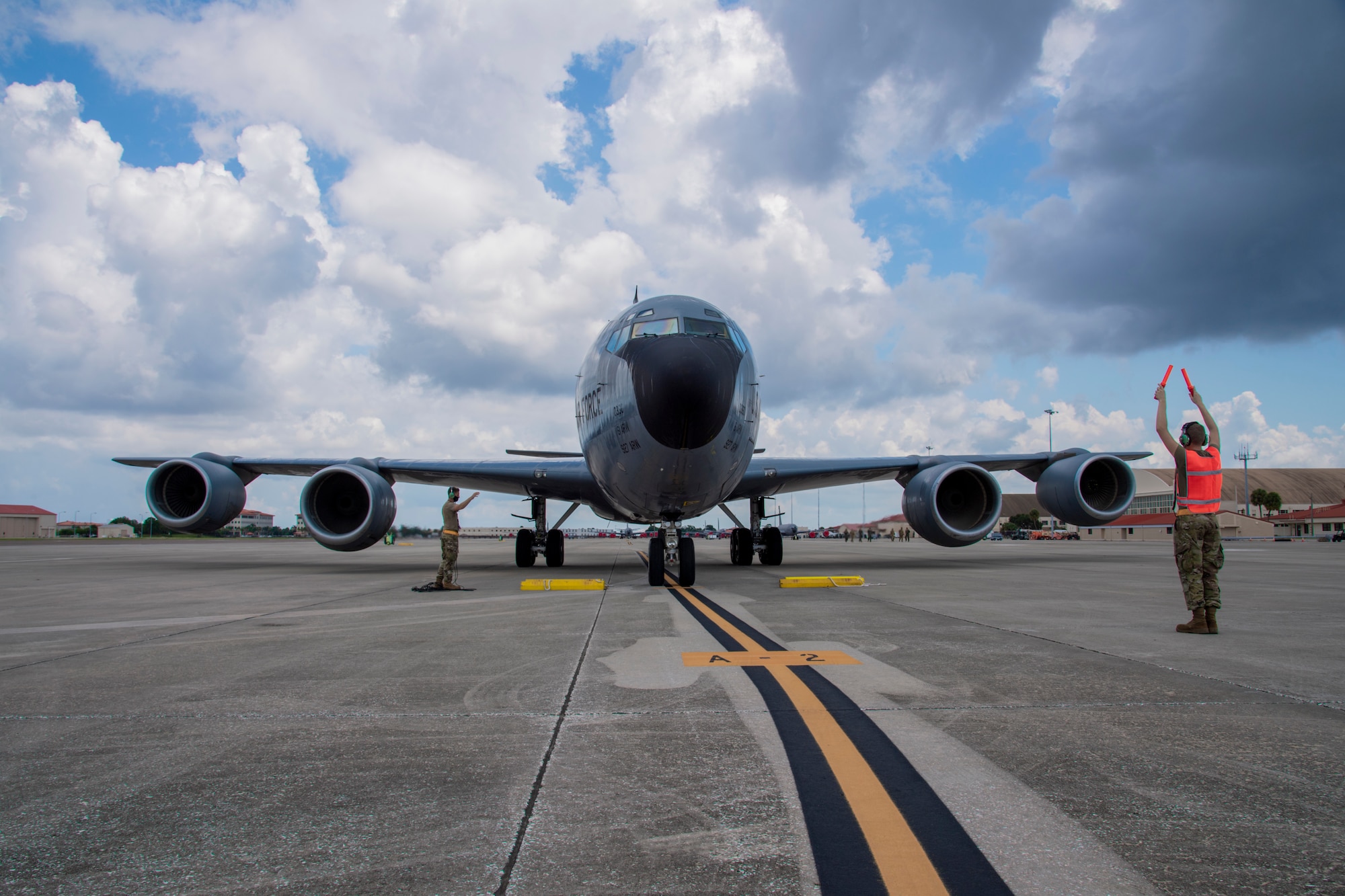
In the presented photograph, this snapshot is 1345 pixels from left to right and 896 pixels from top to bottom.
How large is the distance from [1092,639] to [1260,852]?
4.05 metres

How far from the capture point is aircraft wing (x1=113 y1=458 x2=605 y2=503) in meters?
14.5

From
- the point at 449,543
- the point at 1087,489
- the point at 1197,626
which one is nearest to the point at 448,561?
the point at 449,543

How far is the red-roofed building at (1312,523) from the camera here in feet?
256

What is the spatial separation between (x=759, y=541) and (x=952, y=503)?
4.08 meters

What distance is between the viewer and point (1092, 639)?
564 centimetres

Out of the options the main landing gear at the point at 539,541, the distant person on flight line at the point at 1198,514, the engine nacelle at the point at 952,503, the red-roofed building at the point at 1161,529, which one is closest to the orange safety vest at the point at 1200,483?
the distant person on flight line at the point at 1198,514

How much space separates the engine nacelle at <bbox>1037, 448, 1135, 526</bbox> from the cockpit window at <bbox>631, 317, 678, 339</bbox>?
954cm

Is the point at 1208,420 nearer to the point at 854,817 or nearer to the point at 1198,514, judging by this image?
the point at 1198,514

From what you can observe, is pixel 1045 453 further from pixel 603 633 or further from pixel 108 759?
pixel 108 759

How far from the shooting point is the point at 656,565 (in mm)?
10406

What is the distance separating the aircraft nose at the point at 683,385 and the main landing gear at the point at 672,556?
1.77m

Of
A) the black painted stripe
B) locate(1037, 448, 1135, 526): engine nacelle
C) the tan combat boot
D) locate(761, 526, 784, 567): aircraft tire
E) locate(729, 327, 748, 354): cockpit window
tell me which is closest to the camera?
the black painted stripe

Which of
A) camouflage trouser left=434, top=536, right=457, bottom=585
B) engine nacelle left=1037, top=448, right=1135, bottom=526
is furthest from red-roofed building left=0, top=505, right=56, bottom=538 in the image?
engine nacelle left=1037, top=448, right=1135, bottom=526

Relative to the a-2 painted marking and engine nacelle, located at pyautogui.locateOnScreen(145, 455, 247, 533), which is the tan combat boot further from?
engine nacelle, located at pyautogui.locateOnScreen(145, 455, 247, 533)
